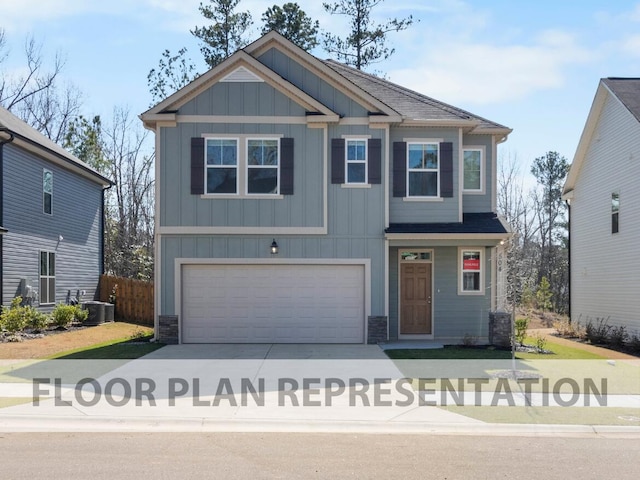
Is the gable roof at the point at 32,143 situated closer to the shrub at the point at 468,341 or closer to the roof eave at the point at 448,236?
the roof eave at the point at 448,236

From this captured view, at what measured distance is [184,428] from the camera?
856 cm

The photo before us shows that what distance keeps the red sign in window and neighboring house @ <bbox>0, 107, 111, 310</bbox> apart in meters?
13.1

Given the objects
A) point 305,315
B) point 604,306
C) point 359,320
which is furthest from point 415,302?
point 604,306

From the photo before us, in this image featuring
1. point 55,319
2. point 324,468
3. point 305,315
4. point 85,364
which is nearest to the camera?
point 324,468

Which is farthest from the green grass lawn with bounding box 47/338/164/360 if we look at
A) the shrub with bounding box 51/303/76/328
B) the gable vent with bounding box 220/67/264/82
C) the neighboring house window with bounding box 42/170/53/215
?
the neighboring house window with bounding box 42/170/53/215

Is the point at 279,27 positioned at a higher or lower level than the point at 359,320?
higher

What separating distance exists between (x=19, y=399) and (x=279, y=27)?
27.2 metres

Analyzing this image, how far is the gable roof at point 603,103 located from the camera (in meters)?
18.8

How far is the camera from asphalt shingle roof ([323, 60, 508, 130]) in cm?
1791

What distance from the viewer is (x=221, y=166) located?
55.5ft

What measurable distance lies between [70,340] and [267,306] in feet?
18.4

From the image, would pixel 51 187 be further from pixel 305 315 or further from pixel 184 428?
pixel 184 428

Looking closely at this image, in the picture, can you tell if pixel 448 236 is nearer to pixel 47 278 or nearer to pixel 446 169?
pixel 446 169

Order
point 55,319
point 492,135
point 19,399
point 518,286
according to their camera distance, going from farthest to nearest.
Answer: point 55,319
point 492,135
point 518,286
point 19,399
